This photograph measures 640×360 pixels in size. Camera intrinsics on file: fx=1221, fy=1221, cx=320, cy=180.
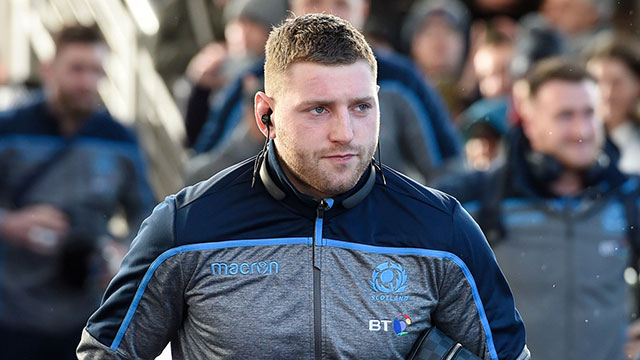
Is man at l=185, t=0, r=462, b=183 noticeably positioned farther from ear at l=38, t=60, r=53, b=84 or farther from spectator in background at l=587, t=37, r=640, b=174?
ear at l=38, t=60, r=53, b=84

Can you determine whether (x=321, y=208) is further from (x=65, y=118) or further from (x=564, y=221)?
(x=65, y=118)

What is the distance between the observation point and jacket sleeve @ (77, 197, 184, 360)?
3520 mm

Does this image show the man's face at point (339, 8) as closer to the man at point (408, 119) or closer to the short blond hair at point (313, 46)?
the man at point (408, 119)

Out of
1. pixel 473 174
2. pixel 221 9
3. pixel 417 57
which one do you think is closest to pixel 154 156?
pixel 221 9

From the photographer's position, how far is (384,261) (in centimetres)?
353

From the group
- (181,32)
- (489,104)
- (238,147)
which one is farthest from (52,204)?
(181,32)

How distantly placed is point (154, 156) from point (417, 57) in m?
2.09

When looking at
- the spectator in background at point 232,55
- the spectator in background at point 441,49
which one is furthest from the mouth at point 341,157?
the spectator in background at point 441,49

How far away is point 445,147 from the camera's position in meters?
6.54

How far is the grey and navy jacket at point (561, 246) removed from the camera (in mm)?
5570

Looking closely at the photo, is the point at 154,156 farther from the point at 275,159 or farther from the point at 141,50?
the point at 275,159

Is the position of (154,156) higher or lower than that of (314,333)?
lower

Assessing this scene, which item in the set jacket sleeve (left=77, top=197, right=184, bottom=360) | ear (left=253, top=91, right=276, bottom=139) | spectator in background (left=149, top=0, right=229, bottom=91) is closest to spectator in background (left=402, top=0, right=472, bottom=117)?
spectator in background (left=149, top=0, right=229, bottom=91)

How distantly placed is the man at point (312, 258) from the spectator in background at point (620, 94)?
4.02m
